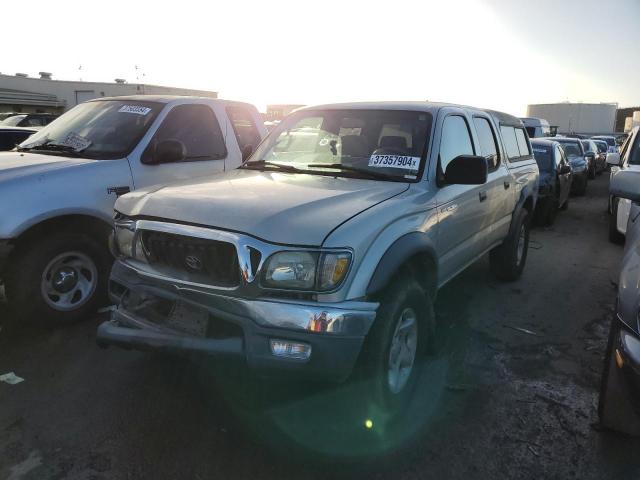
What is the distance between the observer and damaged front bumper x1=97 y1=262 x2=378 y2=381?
2451 millimetres

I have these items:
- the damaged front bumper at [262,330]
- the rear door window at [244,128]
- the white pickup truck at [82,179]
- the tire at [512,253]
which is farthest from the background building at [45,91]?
the damaged front bumper at [262,330]

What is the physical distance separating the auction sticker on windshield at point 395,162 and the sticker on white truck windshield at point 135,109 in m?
2.69

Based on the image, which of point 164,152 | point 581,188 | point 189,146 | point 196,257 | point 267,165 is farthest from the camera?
point 581,188

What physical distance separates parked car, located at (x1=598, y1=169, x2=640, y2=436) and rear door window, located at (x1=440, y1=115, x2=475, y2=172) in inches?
49.1

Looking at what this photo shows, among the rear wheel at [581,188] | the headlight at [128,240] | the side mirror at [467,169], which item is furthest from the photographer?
the rear wheel at [581,188]

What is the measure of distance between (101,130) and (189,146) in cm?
86

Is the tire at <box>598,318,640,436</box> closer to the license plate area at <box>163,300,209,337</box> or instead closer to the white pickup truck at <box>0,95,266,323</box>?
the license plate area at <box>163,300,209,337</box>

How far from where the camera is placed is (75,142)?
4.89 m

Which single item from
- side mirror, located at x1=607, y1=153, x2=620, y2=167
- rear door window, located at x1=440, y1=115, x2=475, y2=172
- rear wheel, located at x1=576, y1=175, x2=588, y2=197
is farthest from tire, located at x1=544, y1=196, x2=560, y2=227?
rear door window, located at x1=440, y1=115, x2=475, y2=172

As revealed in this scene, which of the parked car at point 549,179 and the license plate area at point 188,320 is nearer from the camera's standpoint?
the license plate area at point 188,320

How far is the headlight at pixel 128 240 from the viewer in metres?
3.05

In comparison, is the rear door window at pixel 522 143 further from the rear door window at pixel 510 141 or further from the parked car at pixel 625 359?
the parked car at pixel 625 359

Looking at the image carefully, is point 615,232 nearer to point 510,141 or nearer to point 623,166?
point 623,166

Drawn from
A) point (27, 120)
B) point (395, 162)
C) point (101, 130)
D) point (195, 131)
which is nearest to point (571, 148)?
point (195, 131)
